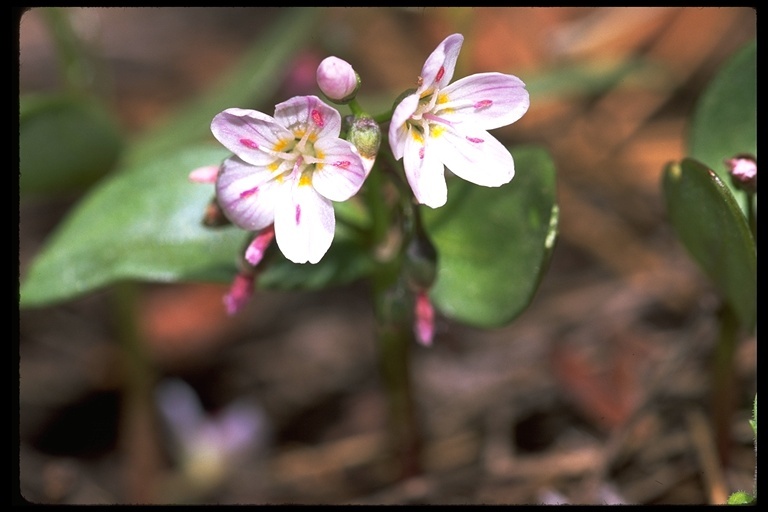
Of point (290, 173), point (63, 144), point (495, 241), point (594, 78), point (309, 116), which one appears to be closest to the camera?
point (309, 116)

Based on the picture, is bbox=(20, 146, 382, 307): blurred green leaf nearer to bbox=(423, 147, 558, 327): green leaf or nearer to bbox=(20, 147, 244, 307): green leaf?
bbox=(20, 147, 244, 307): green leaf

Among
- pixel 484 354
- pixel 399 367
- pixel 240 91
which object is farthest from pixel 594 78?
pixel 399 367

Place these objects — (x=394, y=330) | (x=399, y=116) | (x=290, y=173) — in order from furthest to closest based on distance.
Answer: (x=394, y=330) → (x=290, y=173) → (x=399, y=116)

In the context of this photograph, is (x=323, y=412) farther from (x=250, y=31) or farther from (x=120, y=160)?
(x=250, y=31)

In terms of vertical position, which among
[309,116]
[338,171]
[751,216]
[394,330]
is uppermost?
[309,116]

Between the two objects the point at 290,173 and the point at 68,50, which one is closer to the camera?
the point at 290,173

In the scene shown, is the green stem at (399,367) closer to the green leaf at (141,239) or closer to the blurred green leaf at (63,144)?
the green leaf at (141,239)

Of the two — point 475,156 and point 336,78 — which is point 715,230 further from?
point 336,78
